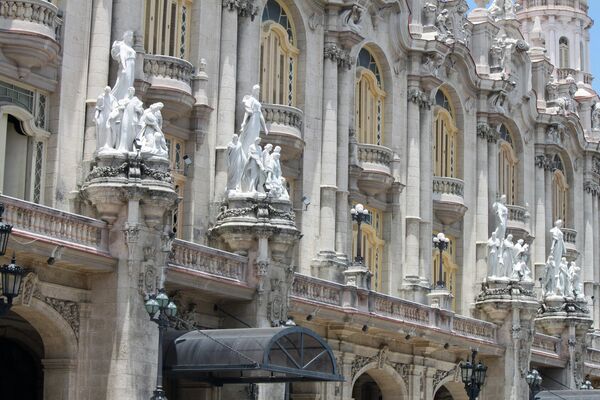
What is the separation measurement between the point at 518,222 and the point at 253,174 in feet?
82.7

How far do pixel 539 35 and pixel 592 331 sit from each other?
16.2 metres

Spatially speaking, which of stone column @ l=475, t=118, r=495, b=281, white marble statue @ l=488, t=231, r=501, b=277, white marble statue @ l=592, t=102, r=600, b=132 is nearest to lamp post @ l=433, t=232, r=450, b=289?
white marble statue @ l=488, t=231, r=501, b=277

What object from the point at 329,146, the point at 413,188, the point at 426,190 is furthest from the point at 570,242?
the point at 329,146

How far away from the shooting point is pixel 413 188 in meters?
56.1

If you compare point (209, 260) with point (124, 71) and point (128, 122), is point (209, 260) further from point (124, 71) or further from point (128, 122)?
point (124, 71)

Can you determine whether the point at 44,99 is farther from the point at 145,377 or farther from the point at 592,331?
the point at 592,331

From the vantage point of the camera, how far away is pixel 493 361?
58.3 meters

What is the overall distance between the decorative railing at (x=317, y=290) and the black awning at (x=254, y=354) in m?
6.55

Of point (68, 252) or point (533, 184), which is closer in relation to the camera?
point (68, 252)

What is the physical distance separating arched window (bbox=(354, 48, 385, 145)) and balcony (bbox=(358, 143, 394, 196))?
1340 mm

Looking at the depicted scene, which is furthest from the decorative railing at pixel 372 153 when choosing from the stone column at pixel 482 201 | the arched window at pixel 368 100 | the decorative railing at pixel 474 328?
the stone column at pixel 482 201

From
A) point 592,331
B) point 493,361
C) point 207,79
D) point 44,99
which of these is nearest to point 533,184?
point 592,331

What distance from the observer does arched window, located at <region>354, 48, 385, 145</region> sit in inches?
2133

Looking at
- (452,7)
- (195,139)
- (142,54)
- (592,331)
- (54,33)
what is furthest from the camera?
(592,331)
